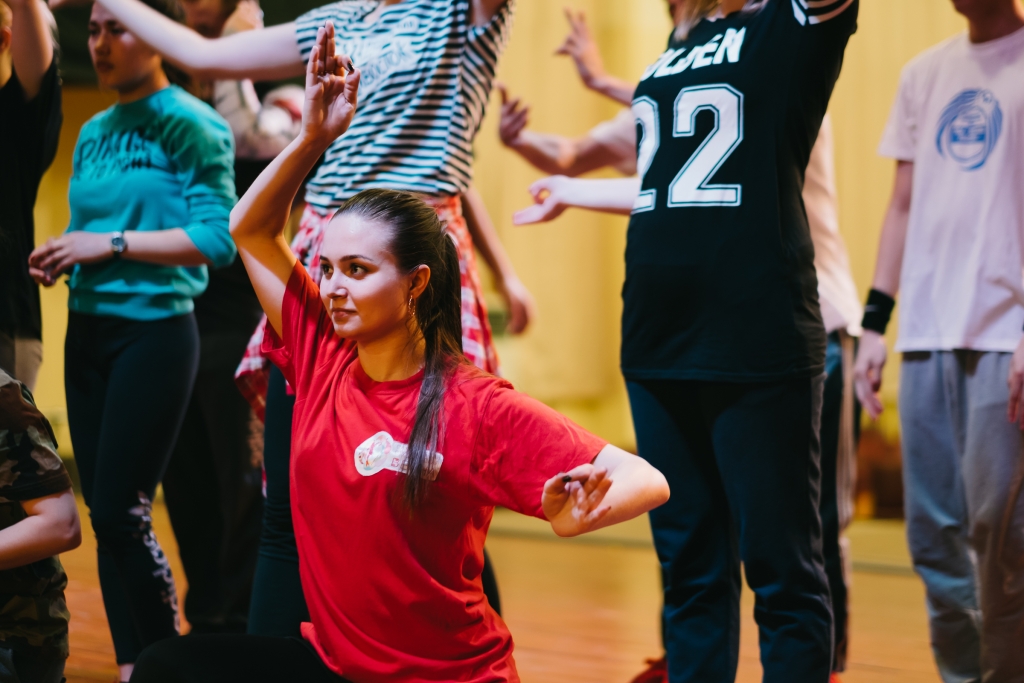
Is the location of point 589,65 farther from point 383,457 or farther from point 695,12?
point 383,457

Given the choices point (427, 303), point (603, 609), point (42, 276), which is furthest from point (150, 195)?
point (603, 609)

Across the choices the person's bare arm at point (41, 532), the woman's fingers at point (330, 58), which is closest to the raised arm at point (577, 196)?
the woman's fingers at point (330, 58)

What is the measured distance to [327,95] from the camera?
1.39 m

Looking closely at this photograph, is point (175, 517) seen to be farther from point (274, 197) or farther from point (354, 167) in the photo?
point (274, 197)

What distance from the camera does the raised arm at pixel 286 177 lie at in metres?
1.38

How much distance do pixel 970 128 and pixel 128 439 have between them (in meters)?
1.64

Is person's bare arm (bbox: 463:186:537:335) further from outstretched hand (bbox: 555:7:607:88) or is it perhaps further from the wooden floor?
the wooden floor

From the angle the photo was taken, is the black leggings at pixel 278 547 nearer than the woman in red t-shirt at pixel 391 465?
No

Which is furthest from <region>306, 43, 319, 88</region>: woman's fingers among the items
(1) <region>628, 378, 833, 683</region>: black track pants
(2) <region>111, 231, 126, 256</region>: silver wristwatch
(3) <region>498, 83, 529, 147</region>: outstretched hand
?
(3) <region>498, 83, 529, 147</region>: outstretched hand

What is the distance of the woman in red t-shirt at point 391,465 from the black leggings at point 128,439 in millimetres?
643

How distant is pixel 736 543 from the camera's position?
1.65 m

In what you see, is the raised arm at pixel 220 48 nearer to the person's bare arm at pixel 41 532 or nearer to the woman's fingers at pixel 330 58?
the woman's fingers at pixel 330 58

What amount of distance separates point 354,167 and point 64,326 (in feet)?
2.33

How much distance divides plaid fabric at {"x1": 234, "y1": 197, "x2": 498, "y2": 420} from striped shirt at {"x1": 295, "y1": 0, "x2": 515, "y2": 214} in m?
0.04
